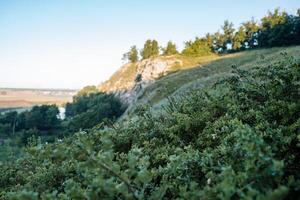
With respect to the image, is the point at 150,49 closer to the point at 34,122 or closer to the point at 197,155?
the point at 34,122

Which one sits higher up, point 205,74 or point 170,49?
point 170,49

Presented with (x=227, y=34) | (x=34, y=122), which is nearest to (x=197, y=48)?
(x=227, y=34)

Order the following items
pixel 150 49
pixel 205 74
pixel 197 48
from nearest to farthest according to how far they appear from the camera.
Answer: pixel 205 74 < pixel 197 48 < pixel 150 49

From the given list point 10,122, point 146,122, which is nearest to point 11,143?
point 10,122

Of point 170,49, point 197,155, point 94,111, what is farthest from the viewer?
point 170,49

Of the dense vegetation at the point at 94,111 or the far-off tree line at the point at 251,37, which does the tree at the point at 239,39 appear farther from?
the dense vegetation at the point at 94,111

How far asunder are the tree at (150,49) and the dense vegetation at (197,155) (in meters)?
115

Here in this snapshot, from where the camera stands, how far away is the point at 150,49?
126 m

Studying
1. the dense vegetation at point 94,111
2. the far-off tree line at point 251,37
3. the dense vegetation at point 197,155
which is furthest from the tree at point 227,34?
the dense vegetation at point 197,155

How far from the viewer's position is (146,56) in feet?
417

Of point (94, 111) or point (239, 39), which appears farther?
point (239, 39)

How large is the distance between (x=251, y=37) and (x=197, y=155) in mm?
91243

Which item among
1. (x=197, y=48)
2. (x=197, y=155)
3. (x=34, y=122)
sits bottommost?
(x=34, y=122)

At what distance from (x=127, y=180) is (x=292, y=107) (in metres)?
3.47
